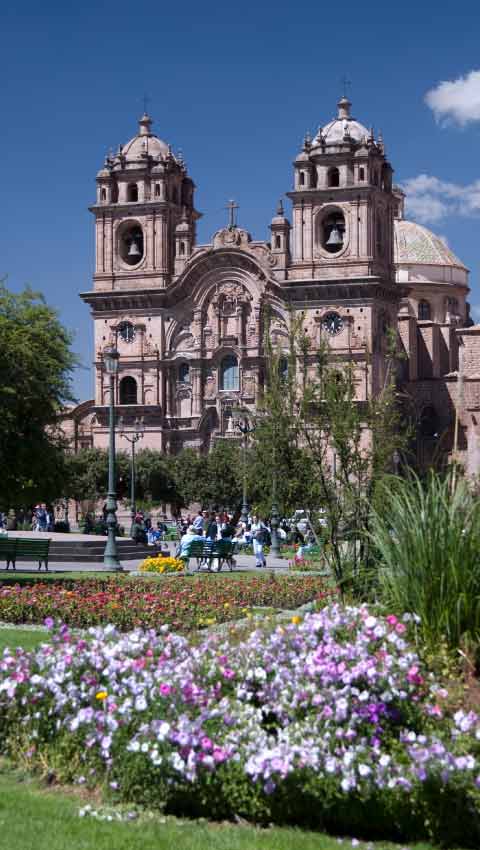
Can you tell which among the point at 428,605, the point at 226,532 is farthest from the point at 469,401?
the point at 428,605

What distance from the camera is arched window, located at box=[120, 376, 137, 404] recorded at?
234 ft

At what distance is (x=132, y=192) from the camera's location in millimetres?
72625

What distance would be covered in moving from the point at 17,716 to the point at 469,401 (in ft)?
199

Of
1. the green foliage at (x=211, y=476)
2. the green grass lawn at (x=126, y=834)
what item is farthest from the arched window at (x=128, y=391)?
the green grass lawn at (x=126, y=834)

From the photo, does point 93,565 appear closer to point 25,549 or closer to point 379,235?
point 25,549

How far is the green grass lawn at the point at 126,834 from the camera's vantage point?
6.84 m

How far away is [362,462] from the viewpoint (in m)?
15.6

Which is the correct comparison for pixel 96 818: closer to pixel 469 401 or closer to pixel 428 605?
pixel 428 605

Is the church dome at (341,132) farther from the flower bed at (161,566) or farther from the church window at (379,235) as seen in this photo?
the flower bed at (161,566)

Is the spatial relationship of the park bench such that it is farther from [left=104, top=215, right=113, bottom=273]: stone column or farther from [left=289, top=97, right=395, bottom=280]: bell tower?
[left=104, top=215, right=113, bottom=273]: stone column

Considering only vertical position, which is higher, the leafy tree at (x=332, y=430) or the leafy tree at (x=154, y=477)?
the leafy tree at (x=154, y=477)

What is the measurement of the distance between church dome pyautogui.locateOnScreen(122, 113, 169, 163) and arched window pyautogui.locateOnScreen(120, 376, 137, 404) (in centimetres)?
1247

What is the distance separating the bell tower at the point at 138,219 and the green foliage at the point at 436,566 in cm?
6206

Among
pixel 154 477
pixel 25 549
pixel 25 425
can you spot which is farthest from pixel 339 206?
pixel 25 425
